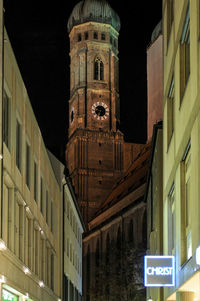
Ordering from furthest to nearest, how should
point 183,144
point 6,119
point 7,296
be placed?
point 6,119 < point 7,296 < point 183,144

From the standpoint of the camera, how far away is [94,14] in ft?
367

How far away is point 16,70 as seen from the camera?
2172cm

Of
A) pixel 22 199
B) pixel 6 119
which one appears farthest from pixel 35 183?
pixel 6 119

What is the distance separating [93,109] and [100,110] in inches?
40.6

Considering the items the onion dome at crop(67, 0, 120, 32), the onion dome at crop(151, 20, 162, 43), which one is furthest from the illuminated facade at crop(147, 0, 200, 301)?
the onion dome at crop(67, 0, 120, 32)

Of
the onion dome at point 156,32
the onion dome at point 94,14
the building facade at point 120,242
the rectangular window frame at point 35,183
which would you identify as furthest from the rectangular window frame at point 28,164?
the onion dome at point 94,14

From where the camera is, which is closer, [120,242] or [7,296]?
[7,296]

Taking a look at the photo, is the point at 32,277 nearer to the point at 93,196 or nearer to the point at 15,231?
the point at 15,231

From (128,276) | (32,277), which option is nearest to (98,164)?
(128,276)

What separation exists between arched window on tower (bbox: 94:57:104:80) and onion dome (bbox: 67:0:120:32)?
6429 millimetres

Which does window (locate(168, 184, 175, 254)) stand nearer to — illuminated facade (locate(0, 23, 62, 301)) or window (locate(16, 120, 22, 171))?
illuminated facade (locate(0, 23, 62, 301))

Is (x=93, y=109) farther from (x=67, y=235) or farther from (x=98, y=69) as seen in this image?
(x=67, y=235)

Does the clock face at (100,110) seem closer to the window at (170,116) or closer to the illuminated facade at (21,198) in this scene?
the illuminated facade at (21,198)

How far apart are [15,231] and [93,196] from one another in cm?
8650
